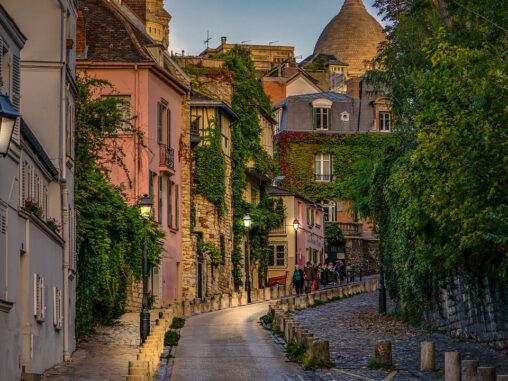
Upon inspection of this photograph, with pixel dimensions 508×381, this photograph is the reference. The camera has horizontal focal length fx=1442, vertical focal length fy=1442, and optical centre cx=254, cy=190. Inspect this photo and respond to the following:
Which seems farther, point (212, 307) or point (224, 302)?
point (224, 302)

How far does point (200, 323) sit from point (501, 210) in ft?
78.4

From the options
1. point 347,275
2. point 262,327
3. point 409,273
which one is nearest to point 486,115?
point 409,273

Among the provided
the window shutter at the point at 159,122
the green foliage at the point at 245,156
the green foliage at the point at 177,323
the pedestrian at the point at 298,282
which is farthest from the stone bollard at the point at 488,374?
the green foliage at the point at 245,156

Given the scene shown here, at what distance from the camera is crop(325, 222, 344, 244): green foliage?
102062mm

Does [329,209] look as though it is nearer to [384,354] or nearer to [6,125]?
[384,354]

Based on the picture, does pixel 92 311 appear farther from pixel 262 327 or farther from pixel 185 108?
pixel 185 108

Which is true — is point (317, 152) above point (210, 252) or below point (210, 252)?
above

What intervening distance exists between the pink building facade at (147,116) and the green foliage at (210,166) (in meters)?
4.37

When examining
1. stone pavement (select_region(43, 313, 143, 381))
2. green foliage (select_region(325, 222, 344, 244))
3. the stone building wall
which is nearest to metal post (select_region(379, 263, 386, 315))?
the stone building wall

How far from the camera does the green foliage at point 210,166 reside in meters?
64.0

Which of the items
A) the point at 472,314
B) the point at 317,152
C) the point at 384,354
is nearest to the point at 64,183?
the point at 384,354

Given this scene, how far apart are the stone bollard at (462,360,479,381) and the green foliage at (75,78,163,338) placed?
13855mm

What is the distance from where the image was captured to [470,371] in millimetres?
25047

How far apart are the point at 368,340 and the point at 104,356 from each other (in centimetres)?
993
